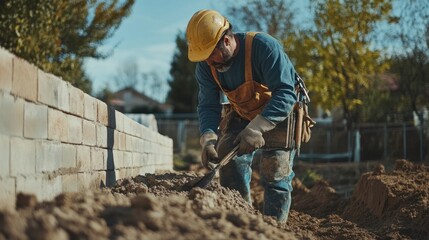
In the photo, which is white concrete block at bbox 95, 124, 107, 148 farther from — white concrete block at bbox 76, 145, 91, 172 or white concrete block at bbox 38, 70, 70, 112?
white concrete block at bbox 38, 70, 70, 112

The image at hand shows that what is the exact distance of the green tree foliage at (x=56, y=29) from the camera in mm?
9844

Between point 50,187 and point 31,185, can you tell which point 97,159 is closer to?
point 50,187

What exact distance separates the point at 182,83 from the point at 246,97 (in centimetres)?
3003

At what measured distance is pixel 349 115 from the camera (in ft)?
51.8

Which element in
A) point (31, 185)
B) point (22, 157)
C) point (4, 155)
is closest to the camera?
point (4, 155)

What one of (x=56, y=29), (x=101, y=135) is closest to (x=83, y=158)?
(x=101, y=135)

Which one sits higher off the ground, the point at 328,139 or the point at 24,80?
the point at 24,80

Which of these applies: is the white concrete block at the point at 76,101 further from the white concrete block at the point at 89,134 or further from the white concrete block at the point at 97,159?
the white concrete block at the point at 97,159

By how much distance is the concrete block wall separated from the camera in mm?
2752

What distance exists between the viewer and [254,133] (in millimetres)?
4270

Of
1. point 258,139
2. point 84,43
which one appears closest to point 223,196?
point 258,139

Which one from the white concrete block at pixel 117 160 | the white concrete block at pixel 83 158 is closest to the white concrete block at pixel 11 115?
the white concrete block at pixel 83 158

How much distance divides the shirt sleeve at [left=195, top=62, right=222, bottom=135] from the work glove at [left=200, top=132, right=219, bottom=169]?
0.12 m

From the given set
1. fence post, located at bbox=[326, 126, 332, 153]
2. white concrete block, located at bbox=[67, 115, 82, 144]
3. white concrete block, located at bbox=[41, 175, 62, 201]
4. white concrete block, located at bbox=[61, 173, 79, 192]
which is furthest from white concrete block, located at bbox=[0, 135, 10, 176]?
fence post, located at bbox=[326, 126, 332, 153]
